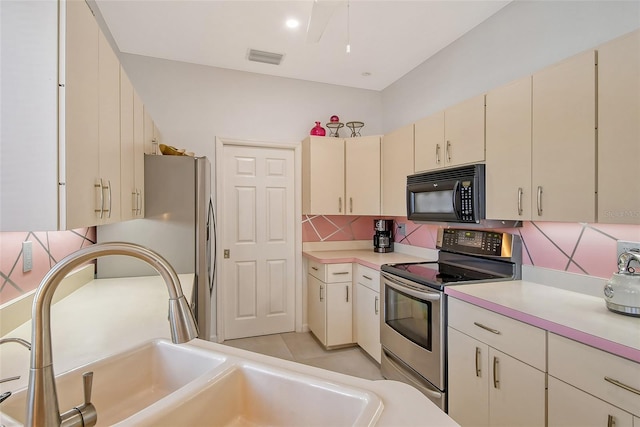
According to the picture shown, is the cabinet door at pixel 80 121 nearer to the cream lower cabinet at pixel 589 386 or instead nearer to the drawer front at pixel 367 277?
the cream lower cabinet at pixel 589 386

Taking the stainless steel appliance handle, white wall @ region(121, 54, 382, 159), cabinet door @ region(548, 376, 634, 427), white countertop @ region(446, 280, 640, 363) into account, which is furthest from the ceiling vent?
cabinet door @ region(548, 376, 634, 427)

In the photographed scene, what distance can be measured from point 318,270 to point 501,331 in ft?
6.30

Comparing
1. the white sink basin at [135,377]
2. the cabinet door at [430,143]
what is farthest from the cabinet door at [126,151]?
the cabinet door at [430,143]

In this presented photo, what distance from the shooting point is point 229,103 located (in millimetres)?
3355

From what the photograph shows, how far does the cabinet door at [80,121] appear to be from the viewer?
103 cm

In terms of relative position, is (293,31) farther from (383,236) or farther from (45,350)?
(45,350)

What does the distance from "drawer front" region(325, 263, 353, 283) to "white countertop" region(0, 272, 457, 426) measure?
1.32 meters

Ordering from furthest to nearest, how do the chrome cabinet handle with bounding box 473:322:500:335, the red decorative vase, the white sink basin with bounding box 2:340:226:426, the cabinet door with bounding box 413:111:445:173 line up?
the red decorative vase → the cabinet door with bounding box 413:111:445:173 → the chrome cabinet handle with bounding box 473:322:500:335 → the white sink basin with bounding box 2:340:226:426

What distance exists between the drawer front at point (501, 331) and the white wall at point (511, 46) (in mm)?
1604

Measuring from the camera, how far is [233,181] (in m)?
3.42

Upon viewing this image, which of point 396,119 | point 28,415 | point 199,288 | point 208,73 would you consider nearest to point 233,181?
point 208,73

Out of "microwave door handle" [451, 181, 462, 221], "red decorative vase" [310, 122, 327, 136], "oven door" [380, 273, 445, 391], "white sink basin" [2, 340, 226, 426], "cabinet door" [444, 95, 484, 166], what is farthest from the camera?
"red decorative vase" [310, 122, 327, 136]

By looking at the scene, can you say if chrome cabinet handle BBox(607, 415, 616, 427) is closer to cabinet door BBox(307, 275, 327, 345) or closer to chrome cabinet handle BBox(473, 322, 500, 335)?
chrome cabinet handle BBox(473, 322, 500, 335)

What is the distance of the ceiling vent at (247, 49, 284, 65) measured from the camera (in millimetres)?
2990
